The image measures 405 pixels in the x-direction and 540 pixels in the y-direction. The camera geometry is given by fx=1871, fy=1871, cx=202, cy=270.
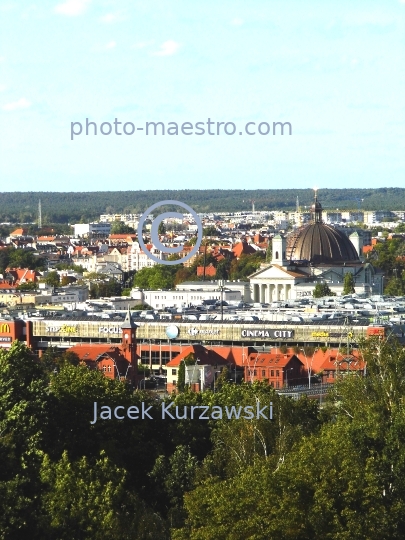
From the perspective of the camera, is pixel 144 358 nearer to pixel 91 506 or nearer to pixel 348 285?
pixel 91 506

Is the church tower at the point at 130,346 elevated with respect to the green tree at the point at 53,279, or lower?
elevated

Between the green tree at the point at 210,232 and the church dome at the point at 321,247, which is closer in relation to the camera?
the church dome at the point at 321,247

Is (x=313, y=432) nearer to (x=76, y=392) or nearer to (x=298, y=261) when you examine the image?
(x=76, y=392)

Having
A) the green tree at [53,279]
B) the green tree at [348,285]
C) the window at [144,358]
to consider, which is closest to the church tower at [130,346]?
the window at [144,358]

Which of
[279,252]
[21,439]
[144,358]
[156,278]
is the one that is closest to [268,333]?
→ [144,358]

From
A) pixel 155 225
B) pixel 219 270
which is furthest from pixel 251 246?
pixel 155 225

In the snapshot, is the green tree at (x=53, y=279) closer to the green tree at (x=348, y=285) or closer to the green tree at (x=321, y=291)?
the green tree at (x=348, y=285)

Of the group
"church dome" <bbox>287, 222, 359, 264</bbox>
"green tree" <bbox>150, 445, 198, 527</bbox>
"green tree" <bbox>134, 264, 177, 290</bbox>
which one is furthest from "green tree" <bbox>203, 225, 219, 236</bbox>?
"green tree" <bbox>150, 445, 198, 527</bbox>

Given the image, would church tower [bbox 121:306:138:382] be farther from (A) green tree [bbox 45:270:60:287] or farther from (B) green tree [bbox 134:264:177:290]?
(A) green tree [bbox 45:270:60:287]
